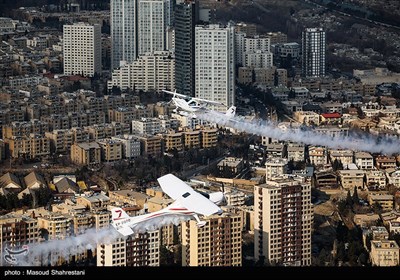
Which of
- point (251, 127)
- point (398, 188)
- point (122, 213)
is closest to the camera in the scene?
point (122, 213)

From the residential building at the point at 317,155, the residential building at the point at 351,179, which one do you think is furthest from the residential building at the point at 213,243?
the residential building at the point at 317,155

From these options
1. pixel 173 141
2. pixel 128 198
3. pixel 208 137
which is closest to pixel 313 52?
pixel 208 137

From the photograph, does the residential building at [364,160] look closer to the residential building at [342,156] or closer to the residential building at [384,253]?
the residential building at [342,156]

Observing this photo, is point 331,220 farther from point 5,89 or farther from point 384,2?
point 384,2

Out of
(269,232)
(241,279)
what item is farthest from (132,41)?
(241,279)

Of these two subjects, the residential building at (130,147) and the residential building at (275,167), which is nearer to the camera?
the residential building at (275,167)

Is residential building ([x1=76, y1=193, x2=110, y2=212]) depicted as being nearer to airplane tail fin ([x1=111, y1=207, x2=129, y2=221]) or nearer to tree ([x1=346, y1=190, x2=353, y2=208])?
airplane tail fin ([x1=111, y1=207, x2=129, y2=221])

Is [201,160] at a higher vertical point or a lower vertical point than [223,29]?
lower

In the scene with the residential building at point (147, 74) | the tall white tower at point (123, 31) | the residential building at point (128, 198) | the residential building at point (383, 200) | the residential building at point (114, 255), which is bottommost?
the residential building at point (383, 200)
